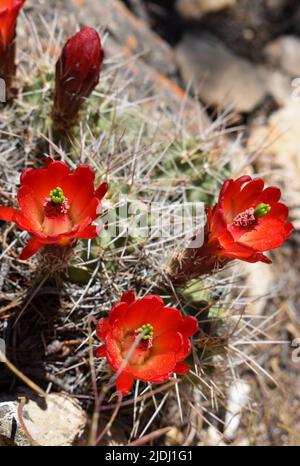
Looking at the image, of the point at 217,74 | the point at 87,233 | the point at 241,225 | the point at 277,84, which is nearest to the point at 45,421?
the point at 87,233

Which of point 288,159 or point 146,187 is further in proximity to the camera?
point 288,159

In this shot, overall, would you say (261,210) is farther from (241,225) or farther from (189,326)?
(189,326)

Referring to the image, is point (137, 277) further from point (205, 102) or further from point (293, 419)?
point (205, 102)

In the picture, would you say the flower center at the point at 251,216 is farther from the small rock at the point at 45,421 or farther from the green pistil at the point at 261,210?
the small rock at the point at 45,421

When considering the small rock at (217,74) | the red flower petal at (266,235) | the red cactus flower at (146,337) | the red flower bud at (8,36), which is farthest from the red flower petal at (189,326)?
the small rock at (217,74)

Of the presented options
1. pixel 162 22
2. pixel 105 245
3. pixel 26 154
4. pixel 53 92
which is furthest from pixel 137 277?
pixel 162 22

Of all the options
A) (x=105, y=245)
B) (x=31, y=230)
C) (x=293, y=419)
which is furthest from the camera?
(x=293, y=419)

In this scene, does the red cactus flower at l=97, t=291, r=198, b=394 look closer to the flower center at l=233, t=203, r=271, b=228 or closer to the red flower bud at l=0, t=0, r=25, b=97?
the flower center at l=233, t=203, r=271, b=228

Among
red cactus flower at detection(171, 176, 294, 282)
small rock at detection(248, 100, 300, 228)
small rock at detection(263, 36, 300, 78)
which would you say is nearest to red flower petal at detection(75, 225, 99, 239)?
red cactus flower at detection(171, 176, 294, 282)
